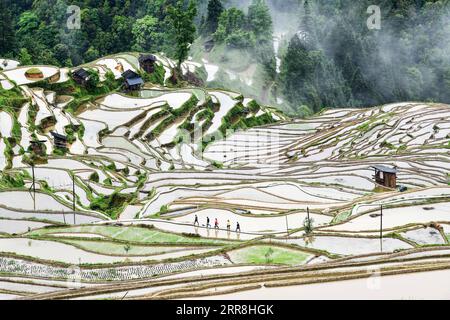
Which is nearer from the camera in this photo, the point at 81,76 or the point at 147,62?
the point at 81,76

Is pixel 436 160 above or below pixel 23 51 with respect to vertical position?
below

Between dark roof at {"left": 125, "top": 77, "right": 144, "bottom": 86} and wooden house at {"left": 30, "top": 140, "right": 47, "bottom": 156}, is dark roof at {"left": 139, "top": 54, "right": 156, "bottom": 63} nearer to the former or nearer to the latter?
dark roof at {"left": 125, "top": 77, "right": 144, "bottom": 86}

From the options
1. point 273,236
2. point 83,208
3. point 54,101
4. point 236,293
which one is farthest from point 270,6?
point 236,293

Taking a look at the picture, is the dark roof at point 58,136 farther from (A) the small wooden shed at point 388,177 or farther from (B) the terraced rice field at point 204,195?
(A) the small wooden shed at point 388,177

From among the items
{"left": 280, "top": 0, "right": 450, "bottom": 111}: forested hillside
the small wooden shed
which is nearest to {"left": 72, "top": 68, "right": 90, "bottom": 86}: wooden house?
{"left": 280, "top": 0, "right": 450, "bottom": 111}: forested hillside

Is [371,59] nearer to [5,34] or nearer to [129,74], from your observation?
[129,74]

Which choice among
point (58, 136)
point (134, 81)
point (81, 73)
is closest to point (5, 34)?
point (81, 73)

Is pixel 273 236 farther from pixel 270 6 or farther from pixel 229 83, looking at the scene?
pixel 270 6

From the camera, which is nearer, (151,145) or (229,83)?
(151,145)
